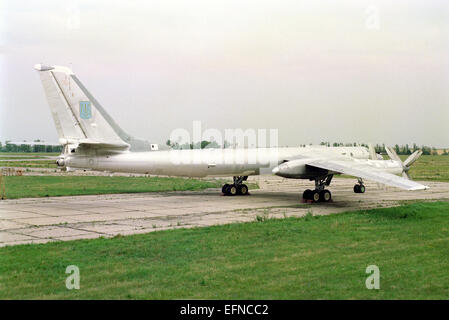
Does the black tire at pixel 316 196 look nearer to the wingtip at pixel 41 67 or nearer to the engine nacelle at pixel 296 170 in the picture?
the engine nacelle at pixel 296 170

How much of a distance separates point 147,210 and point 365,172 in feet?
32.0

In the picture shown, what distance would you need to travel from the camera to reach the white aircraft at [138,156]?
70.9ft

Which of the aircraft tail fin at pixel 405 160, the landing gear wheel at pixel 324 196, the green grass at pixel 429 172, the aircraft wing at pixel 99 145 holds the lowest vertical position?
the landing gear wheel at pixel 324 196

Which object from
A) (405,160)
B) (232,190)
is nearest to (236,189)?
(232,190)

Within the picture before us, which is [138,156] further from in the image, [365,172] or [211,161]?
[365,172]

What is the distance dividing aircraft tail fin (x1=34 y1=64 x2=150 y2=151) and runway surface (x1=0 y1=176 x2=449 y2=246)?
10.5ft

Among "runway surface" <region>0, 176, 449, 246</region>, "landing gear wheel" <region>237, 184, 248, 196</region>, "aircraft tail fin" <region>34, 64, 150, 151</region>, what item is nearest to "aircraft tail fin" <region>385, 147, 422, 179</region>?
"runway surface" <region>0, 176, 449, 246</region>

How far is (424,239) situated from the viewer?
1303 cm

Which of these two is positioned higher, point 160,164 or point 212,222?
point 160,164

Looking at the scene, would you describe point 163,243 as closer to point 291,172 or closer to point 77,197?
point 291,172

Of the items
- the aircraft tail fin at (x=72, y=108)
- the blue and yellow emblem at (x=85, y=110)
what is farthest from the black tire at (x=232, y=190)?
the blue and yellow emblem at (x=85, y=110)

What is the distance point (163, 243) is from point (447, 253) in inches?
275

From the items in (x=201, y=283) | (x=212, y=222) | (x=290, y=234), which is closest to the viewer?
(x=201, y=283)
